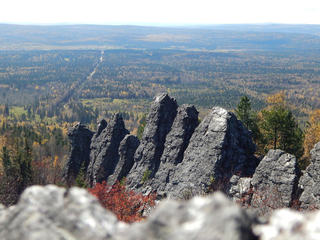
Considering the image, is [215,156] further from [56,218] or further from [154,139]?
[56,218]

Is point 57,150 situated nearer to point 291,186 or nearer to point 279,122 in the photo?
point 279,122

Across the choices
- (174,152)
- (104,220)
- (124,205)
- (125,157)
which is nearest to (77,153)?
(125,157)

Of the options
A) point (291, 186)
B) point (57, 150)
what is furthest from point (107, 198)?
point (57, 150)

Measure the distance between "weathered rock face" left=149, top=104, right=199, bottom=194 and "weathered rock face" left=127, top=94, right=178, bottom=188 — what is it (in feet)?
6.34

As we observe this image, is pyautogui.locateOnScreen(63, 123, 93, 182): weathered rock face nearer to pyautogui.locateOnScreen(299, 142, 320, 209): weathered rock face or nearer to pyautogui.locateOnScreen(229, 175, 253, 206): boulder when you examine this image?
pyautogui.locateOnScreen(229, 175, 253, 206): boulder

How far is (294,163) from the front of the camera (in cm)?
2730

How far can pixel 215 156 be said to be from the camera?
33.2 metres

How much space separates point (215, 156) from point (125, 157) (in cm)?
1815

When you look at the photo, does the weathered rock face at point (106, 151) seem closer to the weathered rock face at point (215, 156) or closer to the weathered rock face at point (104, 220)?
the weathered rock face at point (215, 156)

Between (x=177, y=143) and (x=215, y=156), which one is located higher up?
(x=215, y=156)

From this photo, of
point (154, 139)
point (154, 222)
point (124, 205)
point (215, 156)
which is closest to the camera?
point (154, 222)

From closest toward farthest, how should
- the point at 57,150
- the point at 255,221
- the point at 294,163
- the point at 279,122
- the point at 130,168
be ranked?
the point at 255,221 → the point at 294,163 → the point at 279,122 → the point at 130,168 → the point at 57,150

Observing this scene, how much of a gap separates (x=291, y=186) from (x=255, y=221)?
23866mm

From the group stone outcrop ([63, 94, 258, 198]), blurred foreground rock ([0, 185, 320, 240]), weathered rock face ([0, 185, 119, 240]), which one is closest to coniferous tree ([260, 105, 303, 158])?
stone outcrop ([63, 94, 258, 198])
